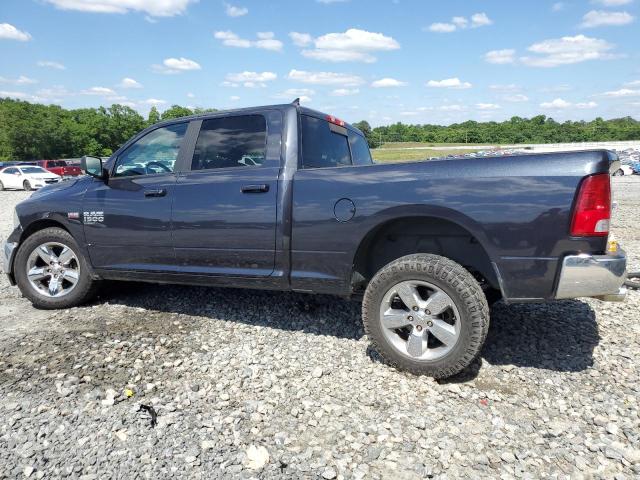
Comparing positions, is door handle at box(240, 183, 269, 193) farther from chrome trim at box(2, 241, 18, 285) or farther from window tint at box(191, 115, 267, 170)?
chrome trim at box(2, 241, 18, 285)

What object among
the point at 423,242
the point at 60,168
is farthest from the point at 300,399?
→ the point at 60,168

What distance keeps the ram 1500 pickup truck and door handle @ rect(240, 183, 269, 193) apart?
0.9 inches

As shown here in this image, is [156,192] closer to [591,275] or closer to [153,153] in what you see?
[153,153]

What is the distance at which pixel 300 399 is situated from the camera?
2842mm

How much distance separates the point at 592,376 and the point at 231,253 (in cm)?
280

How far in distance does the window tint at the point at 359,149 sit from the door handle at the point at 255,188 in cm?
138

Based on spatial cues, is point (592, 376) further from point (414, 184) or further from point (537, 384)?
point (414, 184)

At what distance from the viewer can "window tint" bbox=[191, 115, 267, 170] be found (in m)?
3.70

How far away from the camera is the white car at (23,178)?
22.9 meters

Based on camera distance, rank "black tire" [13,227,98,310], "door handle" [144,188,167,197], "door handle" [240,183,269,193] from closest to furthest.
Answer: "door handle" [240,183,269,193] → "door handle" [144,188,167,197] → "black tire" [13,227,98,310]

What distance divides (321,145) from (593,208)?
7.11 ft

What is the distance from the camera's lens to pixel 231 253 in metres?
3.62

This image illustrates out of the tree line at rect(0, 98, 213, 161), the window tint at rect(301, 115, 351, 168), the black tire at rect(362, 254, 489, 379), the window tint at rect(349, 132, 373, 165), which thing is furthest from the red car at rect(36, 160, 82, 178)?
the black tire at rect(362, 254, 489, 379)

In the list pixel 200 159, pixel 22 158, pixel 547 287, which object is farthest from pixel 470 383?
pixel 22 158
